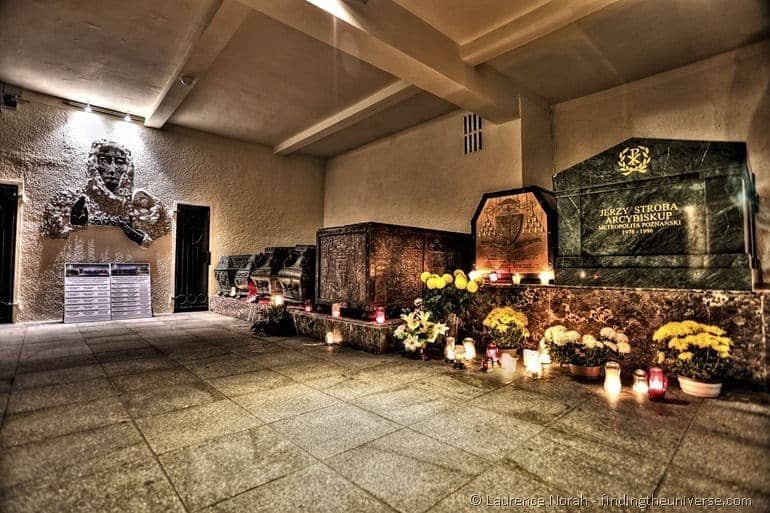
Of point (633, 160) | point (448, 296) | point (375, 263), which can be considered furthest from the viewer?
point (375, 263)

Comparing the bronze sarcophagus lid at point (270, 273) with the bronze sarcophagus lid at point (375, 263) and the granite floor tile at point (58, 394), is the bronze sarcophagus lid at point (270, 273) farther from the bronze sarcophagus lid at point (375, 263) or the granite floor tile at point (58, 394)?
the granite floor tile at point (58, 394)

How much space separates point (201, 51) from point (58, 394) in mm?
4278

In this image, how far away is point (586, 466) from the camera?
1.68m

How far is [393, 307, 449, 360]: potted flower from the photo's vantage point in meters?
3.80

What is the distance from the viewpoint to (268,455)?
1.77 m

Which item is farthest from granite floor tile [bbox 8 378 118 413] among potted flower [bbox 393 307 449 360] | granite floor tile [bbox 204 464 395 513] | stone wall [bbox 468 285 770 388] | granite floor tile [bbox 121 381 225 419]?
stone wall [bbox 468 285 770 388]

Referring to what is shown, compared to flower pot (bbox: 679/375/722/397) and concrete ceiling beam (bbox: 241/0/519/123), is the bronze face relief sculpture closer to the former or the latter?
concrete ceiling beam (bbox: 241/0/519/123)

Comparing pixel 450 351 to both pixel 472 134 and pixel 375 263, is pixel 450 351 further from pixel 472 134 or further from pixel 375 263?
pixel 472 134

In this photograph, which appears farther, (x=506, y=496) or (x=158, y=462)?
(x=158, y=462)

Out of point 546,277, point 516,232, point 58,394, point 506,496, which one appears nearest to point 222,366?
point 58,394

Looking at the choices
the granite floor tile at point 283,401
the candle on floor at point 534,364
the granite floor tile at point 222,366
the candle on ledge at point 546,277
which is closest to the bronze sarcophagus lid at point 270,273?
the granite floor tile at point 222,366

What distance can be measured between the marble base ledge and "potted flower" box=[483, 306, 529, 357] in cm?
109

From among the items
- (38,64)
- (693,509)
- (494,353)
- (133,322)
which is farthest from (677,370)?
(38,64)

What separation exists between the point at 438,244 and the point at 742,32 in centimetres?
443
